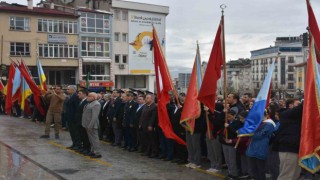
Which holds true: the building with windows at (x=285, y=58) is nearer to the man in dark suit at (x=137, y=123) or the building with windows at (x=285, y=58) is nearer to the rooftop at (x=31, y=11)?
the rooftop at (x=31, y=11)

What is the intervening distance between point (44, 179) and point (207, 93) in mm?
3739

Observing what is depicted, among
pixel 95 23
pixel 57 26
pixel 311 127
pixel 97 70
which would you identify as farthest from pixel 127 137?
pixel 95 23

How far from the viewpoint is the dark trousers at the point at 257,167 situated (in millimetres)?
8141

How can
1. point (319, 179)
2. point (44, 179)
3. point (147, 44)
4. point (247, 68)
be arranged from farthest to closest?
point (247, 68), point (147, 44), point (319, 179), point (44, 179)

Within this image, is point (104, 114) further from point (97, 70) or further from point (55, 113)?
point (97, 70)

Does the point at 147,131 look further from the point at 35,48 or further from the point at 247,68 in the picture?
the point at 247,68

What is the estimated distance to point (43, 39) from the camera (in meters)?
51.0

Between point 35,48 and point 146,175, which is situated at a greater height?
point 35,48

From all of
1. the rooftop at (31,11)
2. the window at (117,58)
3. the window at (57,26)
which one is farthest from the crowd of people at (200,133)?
the window at (117,58)

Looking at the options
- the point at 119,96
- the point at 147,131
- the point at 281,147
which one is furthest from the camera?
the point at 119,96

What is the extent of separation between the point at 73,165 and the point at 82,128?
202cm

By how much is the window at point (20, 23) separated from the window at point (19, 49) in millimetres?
1784

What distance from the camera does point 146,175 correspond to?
9.11 m

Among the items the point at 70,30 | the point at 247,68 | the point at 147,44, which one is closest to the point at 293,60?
the point at 247,68
